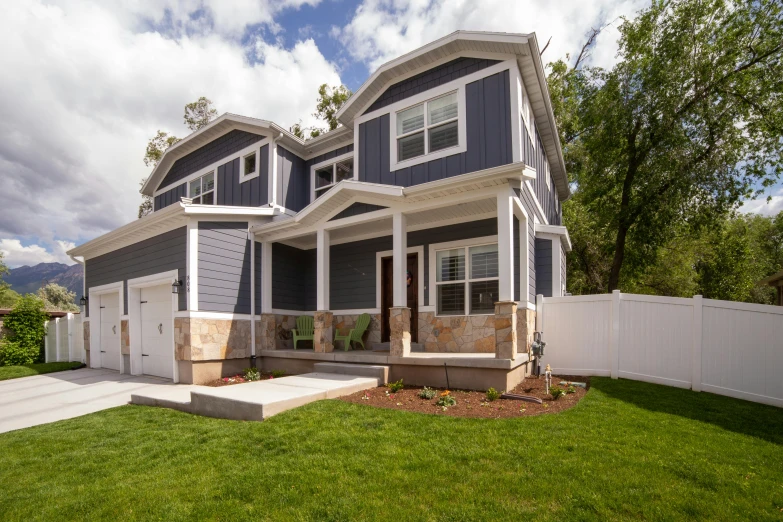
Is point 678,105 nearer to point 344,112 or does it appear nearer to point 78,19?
point 344,112

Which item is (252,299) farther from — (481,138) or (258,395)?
(481,138)

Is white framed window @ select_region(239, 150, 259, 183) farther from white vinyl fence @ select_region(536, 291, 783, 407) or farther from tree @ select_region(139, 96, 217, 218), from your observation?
tree @ select_region(139, 96, 217, 218)

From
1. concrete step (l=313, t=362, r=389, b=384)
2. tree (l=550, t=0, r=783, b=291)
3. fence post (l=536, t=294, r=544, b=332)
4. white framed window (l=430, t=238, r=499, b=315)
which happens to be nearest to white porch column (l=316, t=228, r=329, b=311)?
concrete step (l=313, t=362, r=389, b=384)

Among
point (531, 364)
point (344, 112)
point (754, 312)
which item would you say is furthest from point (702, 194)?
point (344, 112)

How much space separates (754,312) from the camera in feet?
19.8

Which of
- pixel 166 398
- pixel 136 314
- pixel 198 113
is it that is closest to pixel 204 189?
pixel 136 314

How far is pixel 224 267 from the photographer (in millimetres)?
8719

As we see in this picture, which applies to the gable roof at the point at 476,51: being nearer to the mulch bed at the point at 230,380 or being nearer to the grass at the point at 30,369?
the mulch bed at the point at 230,380

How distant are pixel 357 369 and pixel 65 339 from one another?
11369 mm

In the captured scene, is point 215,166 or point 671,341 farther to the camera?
point 215,166

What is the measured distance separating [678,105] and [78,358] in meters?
19.4

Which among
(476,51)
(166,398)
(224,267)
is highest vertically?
(476,51)

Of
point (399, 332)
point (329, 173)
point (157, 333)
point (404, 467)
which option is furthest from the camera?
point (329, 173)

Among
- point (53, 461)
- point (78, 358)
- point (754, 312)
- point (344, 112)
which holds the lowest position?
point (78, 358)
